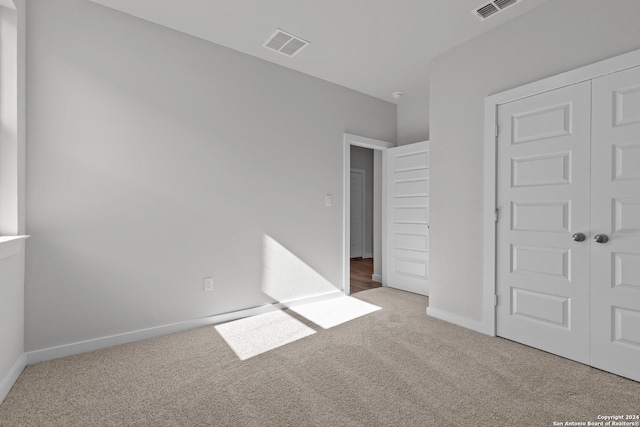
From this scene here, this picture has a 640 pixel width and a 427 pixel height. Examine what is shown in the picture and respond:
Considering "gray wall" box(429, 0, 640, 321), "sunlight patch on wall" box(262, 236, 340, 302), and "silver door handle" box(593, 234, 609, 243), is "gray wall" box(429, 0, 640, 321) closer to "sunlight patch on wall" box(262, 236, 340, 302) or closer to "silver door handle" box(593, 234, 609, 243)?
"silver door handle" box(593, 234, 609, 243)

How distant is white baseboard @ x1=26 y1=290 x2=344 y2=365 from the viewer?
7.35 feet

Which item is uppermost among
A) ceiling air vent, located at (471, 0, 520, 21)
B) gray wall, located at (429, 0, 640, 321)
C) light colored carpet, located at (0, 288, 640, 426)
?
ceiling air vent, located at (471, 0, 520, 21)

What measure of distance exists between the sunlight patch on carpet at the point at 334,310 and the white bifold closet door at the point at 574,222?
134 centimetres

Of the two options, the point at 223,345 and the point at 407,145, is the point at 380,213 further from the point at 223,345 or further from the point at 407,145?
the point at 223,345

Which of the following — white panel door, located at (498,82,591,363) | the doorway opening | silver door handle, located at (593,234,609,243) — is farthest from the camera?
the doorway opening

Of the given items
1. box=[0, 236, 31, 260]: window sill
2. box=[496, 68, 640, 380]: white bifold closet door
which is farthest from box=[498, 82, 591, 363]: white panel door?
box=[0, 236, 31, 260]: window sill

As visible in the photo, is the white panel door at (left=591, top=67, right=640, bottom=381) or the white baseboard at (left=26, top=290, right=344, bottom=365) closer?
the white panel door at (left=591, top=67, right=640, bottom=381)

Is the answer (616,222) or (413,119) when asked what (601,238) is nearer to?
(616,222)

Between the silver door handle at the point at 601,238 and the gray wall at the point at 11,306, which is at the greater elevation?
the silver door handle at the point at 601,238

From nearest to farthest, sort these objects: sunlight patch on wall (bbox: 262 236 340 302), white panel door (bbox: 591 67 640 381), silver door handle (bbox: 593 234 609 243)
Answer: white panel door (bbox: 591 67 640 381) < silver door handle (bbox: 593 234 609 243) < sunlight patch on wall (bbox: 262 236 340 302)

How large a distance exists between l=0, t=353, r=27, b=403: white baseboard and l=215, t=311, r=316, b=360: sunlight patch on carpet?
131 cm

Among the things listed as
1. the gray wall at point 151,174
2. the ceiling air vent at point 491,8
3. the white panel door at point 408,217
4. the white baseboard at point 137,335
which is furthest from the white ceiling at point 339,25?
the white baseboard at point 137,335

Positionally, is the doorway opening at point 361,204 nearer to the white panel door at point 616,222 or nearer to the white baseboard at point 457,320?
the white baseboard at point 457,320

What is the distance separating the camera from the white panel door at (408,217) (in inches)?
158
